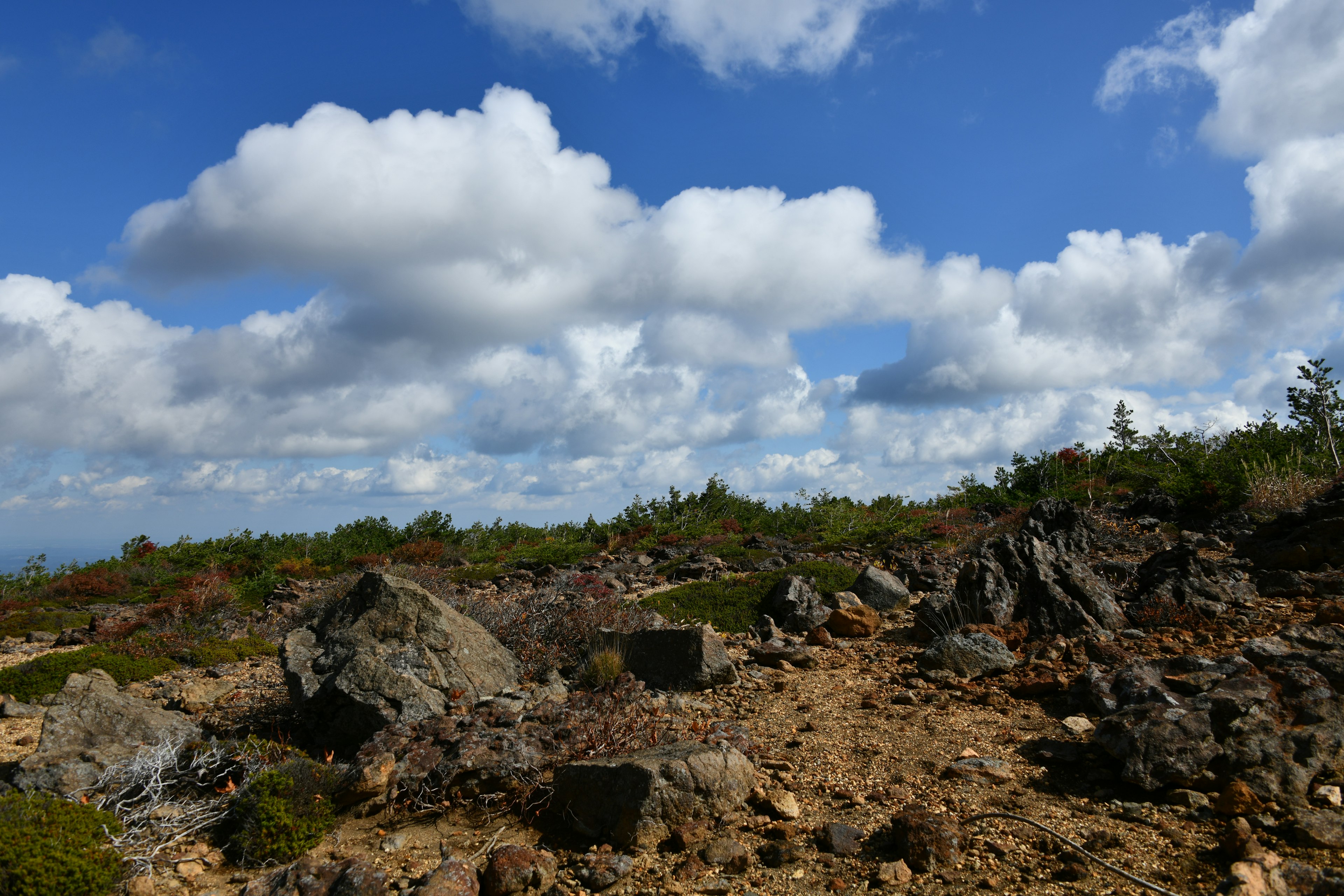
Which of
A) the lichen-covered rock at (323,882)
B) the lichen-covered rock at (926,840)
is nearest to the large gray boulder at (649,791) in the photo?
the lichen-covered rock at (926,840)

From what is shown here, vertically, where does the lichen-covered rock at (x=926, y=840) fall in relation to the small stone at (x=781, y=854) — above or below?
above

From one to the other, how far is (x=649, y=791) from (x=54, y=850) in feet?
12.2

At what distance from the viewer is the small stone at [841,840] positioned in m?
4.46

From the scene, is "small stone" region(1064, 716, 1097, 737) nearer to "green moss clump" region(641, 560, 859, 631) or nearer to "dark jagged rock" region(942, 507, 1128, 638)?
"dark jagged rock" region(942, 507, 1128, 638)

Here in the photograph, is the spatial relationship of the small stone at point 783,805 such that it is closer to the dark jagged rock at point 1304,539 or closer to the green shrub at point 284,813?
the green shrub at point 284,813

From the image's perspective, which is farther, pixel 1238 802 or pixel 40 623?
pixel 40 623

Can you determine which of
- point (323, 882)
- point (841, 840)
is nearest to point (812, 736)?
point (841, 840)

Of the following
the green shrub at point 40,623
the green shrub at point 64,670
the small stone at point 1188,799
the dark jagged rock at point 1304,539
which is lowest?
the small stone at point 1188,799

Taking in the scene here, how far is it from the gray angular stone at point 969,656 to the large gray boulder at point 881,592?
3.44 meters

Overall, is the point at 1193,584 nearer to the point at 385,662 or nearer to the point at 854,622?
the point at 854,622

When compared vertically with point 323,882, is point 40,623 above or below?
above

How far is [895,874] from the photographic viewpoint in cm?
407

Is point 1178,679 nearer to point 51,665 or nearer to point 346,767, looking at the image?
point 346,767

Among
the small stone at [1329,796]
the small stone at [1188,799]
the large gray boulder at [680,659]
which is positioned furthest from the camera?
the large gray boulder at [680,659]
